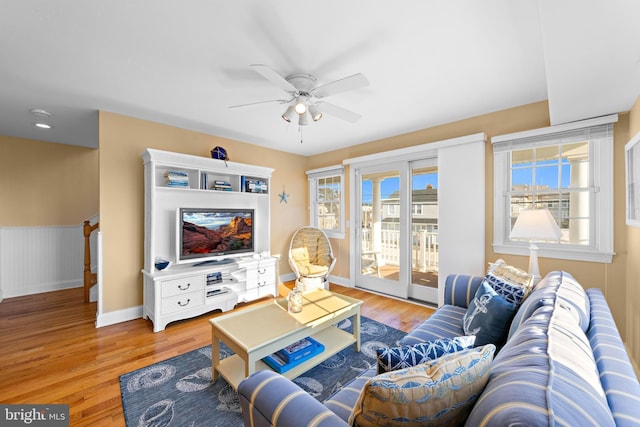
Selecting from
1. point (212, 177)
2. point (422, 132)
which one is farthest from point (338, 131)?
point (212, 177)

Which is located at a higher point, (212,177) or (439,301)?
(212,177)

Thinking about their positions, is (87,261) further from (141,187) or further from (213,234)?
(213,234)

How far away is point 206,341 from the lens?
2.57 metres

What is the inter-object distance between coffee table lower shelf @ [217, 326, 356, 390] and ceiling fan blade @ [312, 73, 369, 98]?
75.2 inches

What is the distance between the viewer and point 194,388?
6.20 feet

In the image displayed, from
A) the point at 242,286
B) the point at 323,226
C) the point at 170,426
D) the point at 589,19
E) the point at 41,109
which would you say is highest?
the point at 41,109

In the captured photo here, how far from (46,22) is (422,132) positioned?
3603 millimetres

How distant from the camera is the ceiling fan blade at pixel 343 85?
1.83 meters

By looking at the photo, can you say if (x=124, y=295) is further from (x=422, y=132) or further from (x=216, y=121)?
(x=422, y=132)

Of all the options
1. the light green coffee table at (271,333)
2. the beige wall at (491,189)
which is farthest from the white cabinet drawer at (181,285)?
the beige wall at (491,189)

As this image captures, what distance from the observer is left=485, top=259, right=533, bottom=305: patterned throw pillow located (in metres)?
1.75

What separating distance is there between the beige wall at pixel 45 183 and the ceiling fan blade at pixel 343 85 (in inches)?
182

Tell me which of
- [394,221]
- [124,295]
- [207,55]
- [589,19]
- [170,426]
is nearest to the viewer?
[589,19]

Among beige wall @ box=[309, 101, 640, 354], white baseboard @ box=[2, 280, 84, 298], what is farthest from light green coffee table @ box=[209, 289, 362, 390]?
white baseboard @ box=[2, 280, 84, 298]
